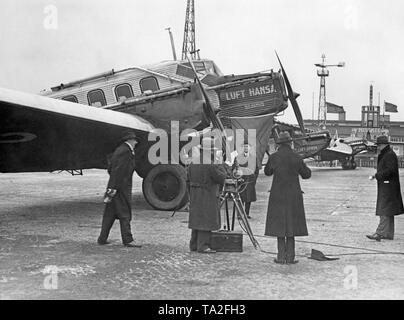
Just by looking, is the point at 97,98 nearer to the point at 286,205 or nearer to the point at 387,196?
the point at 387,196

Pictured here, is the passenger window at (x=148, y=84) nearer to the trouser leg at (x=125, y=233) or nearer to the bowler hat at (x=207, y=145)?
the bowler hat at (x=207, y=145)

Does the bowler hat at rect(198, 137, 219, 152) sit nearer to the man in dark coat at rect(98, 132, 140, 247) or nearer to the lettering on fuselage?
the man in dark coat at rect(98, 132, 140, 247)

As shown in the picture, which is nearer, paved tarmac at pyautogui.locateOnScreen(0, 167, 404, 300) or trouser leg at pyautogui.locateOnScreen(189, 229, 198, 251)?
paved tarmac at pyautogui.locateOnScreen(0, 167, 404, 300)

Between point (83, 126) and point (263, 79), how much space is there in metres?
5.47

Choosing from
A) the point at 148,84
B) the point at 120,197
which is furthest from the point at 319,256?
the point at 148,84

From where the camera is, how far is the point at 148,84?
46.9ft

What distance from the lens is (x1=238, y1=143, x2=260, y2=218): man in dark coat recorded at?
11584 millimetres

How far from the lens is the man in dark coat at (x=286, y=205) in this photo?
23.5 ft

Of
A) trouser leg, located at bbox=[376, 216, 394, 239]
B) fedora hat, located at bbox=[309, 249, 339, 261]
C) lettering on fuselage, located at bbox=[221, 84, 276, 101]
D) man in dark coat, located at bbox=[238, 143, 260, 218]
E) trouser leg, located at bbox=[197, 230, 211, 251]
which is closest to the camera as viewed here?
fedora hat, located at bbox=[309, 249, 339, 261]

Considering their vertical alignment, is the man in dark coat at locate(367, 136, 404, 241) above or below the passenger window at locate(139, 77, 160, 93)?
below

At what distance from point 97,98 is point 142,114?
187 centimetres

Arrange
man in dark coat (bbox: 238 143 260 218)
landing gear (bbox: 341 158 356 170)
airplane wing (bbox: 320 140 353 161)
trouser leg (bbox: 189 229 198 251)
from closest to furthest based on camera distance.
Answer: trouser leg (bbox: 189 229 198 251) < man in dark coat (bbox: 238 143 260 218) < airplane wing (bbox: 320 140 353 161) < landing gear (bbox: 341 158 356 170)

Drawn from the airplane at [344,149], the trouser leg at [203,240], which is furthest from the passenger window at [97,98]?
the airplane at [344,149]

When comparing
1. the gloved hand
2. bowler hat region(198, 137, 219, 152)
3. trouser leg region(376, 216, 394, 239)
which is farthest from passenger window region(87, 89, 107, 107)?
trouser leg region(376, 216, 394, 239)
